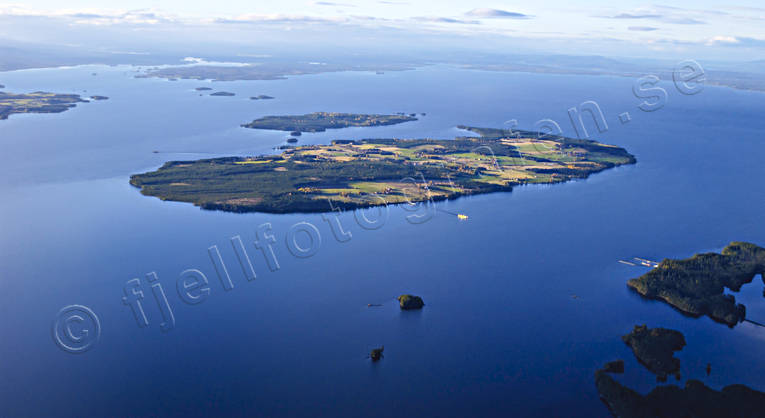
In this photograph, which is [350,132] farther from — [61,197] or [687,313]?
[687,313]

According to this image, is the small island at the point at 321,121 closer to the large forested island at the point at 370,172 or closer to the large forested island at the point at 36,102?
the large forested island at the point at 370,172

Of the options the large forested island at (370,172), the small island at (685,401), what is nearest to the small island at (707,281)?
the small island at (685,401)

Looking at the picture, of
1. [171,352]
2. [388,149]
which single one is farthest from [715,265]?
[388,149]

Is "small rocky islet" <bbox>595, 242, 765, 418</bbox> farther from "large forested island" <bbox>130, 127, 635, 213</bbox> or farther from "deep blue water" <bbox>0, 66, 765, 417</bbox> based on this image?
"large forested island" <bbox>130, 127, 635, 213</bbox>

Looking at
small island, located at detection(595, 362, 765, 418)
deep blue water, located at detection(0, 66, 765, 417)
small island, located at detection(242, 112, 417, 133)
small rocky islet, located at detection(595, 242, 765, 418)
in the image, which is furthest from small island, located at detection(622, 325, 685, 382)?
small island, located at detection(242, 112, 417, 133)

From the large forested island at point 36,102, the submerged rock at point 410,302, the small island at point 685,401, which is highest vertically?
the large forested island at point 36,102

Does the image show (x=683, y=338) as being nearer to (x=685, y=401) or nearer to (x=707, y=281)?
(x=685, y=401)

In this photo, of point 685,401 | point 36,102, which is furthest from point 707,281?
point 36,102

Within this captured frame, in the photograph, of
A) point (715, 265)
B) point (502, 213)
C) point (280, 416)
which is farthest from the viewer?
point (502, 213)
